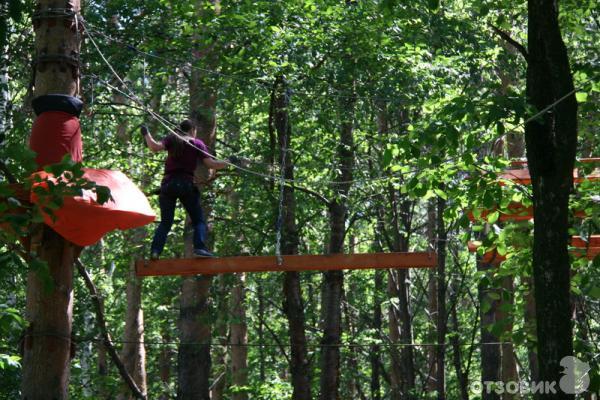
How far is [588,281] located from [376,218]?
12.7m

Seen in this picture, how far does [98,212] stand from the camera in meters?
6.00

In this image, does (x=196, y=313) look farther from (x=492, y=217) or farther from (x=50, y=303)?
(x=50, y=303)

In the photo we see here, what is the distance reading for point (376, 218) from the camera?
2005 cm

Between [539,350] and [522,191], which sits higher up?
[522,191]

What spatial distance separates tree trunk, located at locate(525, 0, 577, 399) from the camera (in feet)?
19.7

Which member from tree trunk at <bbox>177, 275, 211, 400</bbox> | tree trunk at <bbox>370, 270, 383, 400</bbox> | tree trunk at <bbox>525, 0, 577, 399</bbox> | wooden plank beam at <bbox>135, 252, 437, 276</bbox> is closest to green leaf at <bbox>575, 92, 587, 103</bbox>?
tree trunk at <bbox>525, 0, 577, 399</bbox>

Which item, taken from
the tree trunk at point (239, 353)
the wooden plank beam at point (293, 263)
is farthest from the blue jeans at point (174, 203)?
the tree trunk at point (239, 353)

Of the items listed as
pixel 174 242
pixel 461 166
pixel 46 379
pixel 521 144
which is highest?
pixel 521 144

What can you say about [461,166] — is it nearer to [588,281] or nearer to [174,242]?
[588,281]

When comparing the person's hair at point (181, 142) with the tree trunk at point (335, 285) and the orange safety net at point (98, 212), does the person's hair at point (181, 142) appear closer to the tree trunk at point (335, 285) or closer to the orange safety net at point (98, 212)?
the orange safety net at point (98, 212)

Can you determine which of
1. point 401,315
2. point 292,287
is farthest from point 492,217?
point 401,315

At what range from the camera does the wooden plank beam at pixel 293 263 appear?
7.68m

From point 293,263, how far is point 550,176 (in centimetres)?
248

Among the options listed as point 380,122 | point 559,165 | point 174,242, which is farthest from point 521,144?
point 559,165
